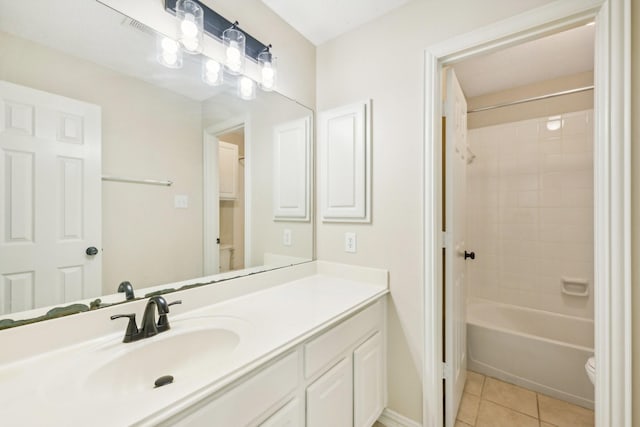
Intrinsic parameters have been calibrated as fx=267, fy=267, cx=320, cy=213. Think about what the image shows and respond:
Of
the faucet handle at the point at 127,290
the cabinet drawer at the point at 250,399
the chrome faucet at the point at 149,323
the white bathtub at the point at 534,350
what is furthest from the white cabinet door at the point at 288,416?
the white bathtub at the point at 534,350

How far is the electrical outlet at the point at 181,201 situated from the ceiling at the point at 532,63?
1948mm

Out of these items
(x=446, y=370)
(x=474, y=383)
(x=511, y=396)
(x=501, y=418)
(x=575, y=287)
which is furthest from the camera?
(x=575, y=287)

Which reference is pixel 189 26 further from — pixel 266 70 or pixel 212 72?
pixel 266 70

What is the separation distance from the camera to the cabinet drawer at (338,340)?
3.20 ft

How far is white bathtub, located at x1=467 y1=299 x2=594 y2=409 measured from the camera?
1.73m

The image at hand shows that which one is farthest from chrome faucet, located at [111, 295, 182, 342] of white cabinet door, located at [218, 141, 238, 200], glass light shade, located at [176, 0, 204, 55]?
glass light shade, located at [176, 0, 204, 55]

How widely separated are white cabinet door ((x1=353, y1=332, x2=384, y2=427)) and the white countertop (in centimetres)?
25

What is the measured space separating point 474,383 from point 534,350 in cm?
48

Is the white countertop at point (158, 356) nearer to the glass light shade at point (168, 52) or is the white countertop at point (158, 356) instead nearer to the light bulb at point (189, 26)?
the glass light shade at point (168, 52)

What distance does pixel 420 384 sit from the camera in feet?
4.62

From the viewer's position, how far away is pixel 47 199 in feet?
2.65

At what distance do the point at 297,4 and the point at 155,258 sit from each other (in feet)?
4.91

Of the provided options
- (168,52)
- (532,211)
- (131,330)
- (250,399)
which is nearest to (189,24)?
(168,52)

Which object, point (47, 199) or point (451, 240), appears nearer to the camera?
point (47, 199)
